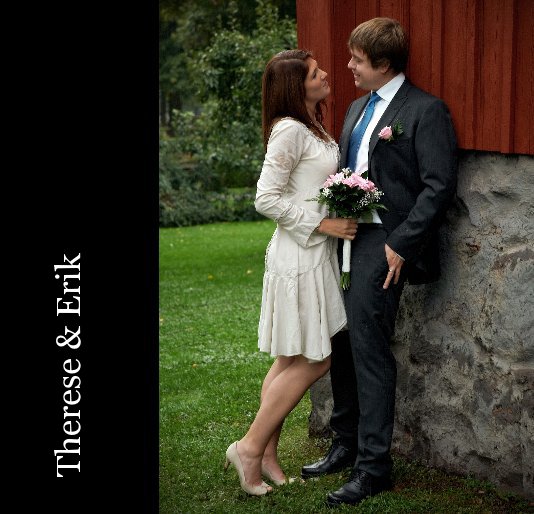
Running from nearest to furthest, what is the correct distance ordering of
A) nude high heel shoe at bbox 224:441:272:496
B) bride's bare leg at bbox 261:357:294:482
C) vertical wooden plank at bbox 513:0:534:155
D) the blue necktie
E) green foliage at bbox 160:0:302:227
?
vertical wooden plank at bbox 513:0:534:155 < the blue necktie < nude high heel shoe at bbox 224:441:272:496 < bride's bare leg at bbox 261:357:294:482 < green foliage at bbox 160:0:302:227

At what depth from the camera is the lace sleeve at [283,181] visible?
16.0ft

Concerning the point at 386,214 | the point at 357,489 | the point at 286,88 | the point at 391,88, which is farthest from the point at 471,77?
the point at 357,489

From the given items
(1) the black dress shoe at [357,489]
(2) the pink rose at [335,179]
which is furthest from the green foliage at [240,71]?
(1) the black dress shoe at [357,489]

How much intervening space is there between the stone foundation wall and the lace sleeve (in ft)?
2.31

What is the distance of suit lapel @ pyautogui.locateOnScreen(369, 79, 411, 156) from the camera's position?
476 cm

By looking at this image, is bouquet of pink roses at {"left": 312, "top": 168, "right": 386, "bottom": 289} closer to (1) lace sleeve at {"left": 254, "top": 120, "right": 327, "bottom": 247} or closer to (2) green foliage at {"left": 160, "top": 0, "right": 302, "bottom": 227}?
(1) lace sleeve at {"left": 254, "top": 120, "right": 327, "bottom": 247}

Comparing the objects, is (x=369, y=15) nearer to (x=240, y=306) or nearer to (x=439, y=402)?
(x=439, y=402)

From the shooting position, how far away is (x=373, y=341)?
15.8 feet

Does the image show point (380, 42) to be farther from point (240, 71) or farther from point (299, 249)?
point (240, 71)

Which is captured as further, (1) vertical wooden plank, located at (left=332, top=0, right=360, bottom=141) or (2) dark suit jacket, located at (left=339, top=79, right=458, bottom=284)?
(1) vertical wooden plank, located at (left=332, top=0, right=360, bottom=141)

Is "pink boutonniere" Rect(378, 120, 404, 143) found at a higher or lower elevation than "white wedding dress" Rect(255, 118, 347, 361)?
higher

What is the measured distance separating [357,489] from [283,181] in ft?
4.87

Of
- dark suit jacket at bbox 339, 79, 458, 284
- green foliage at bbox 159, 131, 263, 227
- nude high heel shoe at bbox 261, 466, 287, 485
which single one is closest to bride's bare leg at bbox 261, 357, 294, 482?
nude high heel shoe at bbox 261, 466, 287, 485
